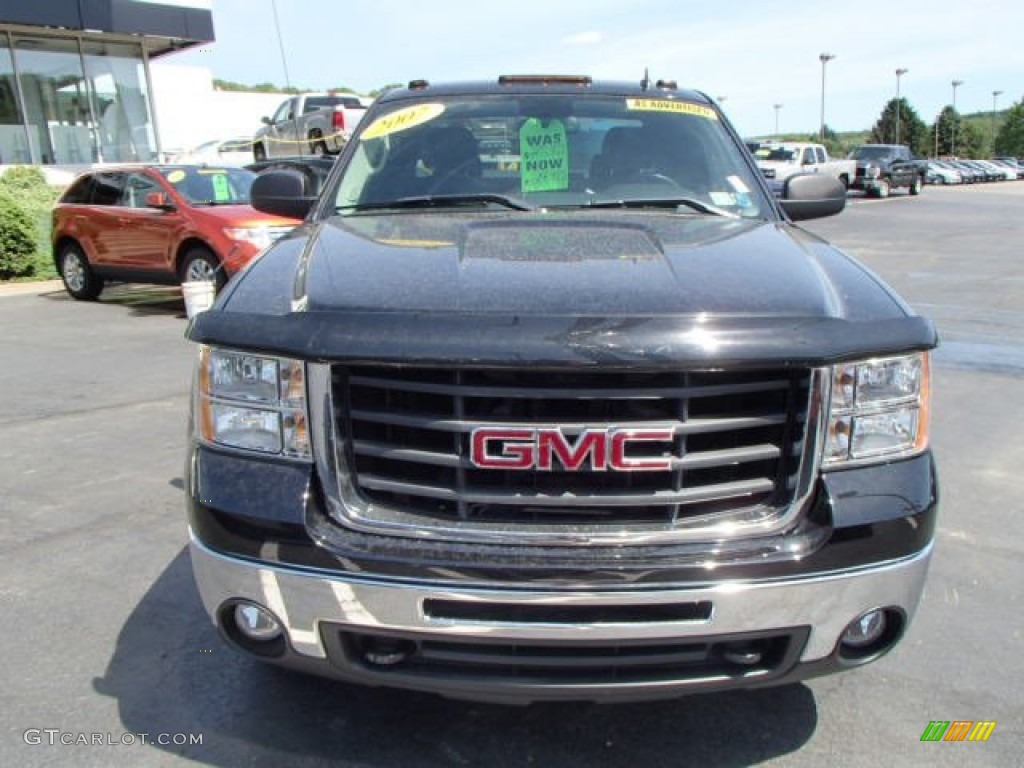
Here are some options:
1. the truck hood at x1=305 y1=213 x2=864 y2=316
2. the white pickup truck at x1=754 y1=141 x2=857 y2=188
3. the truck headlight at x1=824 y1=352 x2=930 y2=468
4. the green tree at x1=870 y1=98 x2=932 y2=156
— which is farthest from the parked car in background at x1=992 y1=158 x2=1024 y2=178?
the truck headlight at x1=824 y1=352 x2=930 y2=468

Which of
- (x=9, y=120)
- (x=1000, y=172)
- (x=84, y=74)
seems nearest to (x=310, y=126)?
(x=84, y=74)

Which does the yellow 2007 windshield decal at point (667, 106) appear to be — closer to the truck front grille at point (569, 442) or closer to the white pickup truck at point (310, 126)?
the truck front grille at point (569, 442)

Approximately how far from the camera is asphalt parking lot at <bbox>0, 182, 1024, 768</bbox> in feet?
8.05

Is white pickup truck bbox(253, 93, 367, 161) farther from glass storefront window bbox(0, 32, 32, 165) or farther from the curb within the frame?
the curb

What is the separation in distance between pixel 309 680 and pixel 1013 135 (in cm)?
13050

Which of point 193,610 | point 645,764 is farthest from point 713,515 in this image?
point 193,610

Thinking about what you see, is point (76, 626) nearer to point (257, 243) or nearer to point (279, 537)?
point (279, 537)

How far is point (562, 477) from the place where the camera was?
2092mm

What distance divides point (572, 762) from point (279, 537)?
3.35 ft

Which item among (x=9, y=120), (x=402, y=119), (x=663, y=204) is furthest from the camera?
(x=9, y=120)

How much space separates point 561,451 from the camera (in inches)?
79.4

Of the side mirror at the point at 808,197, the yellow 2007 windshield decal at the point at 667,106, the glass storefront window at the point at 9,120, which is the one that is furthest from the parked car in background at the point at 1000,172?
the yellow 2007 windshield decal at the point at 667,106

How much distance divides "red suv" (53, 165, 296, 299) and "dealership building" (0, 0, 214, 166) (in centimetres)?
1053

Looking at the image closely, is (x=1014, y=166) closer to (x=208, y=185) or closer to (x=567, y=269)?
(x=208, y=185)
